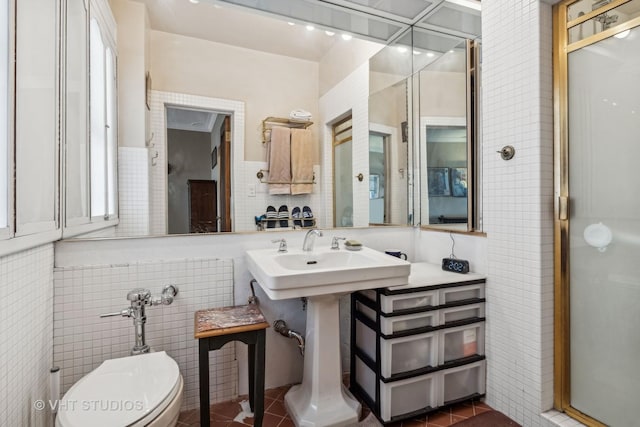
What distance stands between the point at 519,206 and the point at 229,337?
1550mm

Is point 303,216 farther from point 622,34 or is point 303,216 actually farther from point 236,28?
point 622,34

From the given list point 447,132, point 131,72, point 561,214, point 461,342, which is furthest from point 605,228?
point 131,72

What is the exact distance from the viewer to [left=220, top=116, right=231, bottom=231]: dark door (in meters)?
1.80

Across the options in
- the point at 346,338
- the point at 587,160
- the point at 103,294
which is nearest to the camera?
the point at 587,160

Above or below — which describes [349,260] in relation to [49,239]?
below

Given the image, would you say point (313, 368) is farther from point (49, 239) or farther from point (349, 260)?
point (49, 239)

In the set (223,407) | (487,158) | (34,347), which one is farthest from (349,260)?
(34,347)

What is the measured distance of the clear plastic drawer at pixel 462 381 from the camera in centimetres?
171

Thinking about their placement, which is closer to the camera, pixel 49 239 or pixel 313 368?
pixel 49 239

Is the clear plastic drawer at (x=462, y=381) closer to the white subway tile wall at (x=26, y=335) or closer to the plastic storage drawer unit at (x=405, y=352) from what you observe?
the plastic storage drawer unit at (x=405, y=352)

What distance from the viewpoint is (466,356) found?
1758 millimetres

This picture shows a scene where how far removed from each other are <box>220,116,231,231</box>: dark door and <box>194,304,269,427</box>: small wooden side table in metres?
0.52

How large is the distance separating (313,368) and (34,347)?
4.01ft

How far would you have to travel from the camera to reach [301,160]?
6.69 ft
